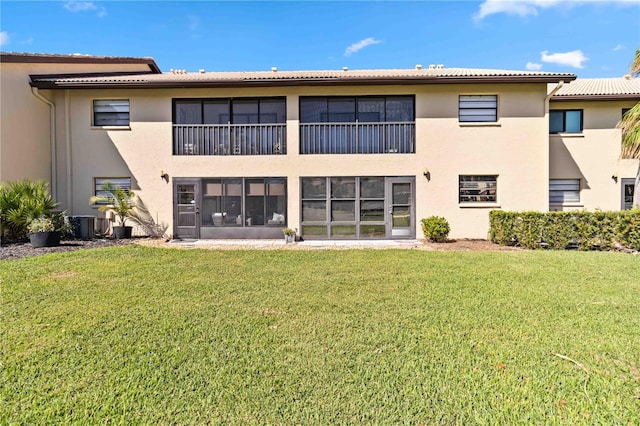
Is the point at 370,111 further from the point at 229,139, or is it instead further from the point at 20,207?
the point at 20,207

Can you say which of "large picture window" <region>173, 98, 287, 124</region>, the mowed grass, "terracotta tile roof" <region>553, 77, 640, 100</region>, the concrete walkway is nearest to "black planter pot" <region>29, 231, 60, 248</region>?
the mowed grass

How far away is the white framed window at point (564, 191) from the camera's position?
13.2m

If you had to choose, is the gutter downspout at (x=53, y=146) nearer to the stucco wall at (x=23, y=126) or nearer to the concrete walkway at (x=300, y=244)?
the stucco wall at (x=23, y=126)

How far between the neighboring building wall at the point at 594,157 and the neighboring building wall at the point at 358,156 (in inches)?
83.8

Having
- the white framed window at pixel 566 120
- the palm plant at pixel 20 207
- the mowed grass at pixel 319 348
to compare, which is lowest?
the mowed grass at pixel 319 348

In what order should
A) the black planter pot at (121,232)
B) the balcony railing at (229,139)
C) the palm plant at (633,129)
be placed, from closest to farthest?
1. the palm plant at (633,129)
2. the black planter pot at (121,232)
3. the balcony railing at (229,139)

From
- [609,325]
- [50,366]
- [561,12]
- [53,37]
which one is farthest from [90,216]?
[561,12]

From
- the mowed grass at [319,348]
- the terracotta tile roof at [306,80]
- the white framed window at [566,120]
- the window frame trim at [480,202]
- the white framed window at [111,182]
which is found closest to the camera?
the mowed grass at [319,348]

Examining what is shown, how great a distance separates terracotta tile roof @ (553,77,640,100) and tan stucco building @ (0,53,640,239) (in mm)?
167

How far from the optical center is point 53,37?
12695 millimetres

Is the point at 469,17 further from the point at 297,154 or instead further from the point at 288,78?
the point at 297,154

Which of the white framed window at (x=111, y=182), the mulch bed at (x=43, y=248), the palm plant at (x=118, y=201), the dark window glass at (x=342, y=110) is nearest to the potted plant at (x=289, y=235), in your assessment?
the dark window glass at (x=342, y=110)

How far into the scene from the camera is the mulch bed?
8151mm

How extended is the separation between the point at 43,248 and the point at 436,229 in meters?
12.3
